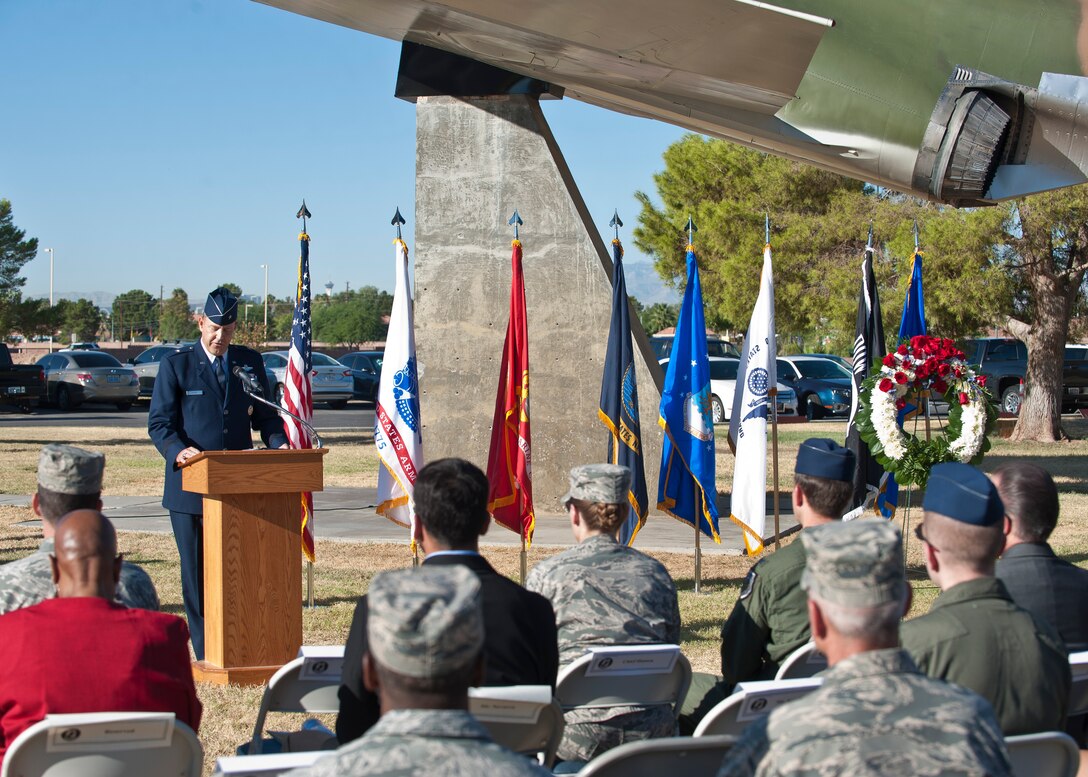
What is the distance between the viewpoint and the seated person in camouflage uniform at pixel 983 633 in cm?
312

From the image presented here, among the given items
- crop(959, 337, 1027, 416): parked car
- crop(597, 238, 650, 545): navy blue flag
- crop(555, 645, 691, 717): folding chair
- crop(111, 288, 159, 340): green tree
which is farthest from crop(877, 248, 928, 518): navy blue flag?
crop(111, 288, 159, 340): green tree

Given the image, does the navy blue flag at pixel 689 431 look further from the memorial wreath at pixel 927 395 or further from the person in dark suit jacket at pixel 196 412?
the person in dark suit jacket at pixel 196 412

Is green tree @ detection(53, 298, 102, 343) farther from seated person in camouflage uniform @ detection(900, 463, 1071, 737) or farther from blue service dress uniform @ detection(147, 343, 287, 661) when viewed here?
seated person in camouflage uniform @ detection(900, 463, 1071, 737)

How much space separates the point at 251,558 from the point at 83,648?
10.3ft

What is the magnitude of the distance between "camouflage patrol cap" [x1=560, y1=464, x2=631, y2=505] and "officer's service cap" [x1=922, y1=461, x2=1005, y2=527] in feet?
4.24

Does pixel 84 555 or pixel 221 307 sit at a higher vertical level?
pixel 221 307

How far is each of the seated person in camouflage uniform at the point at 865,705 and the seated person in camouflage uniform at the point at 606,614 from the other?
154cm

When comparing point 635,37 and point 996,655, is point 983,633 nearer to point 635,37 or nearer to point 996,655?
point 996,655

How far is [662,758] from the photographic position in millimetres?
2701

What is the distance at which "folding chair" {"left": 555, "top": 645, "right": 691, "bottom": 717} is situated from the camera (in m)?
3.57

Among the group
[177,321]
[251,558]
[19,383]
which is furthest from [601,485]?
[177,321]

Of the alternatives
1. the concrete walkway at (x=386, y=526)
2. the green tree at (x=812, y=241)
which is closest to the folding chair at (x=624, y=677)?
the concrete walkway at (x=386, y=526)

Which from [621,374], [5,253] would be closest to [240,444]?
[621,374]

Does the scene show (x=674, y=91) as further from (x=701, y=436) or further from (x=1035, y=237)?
(x=1035, y=237)
